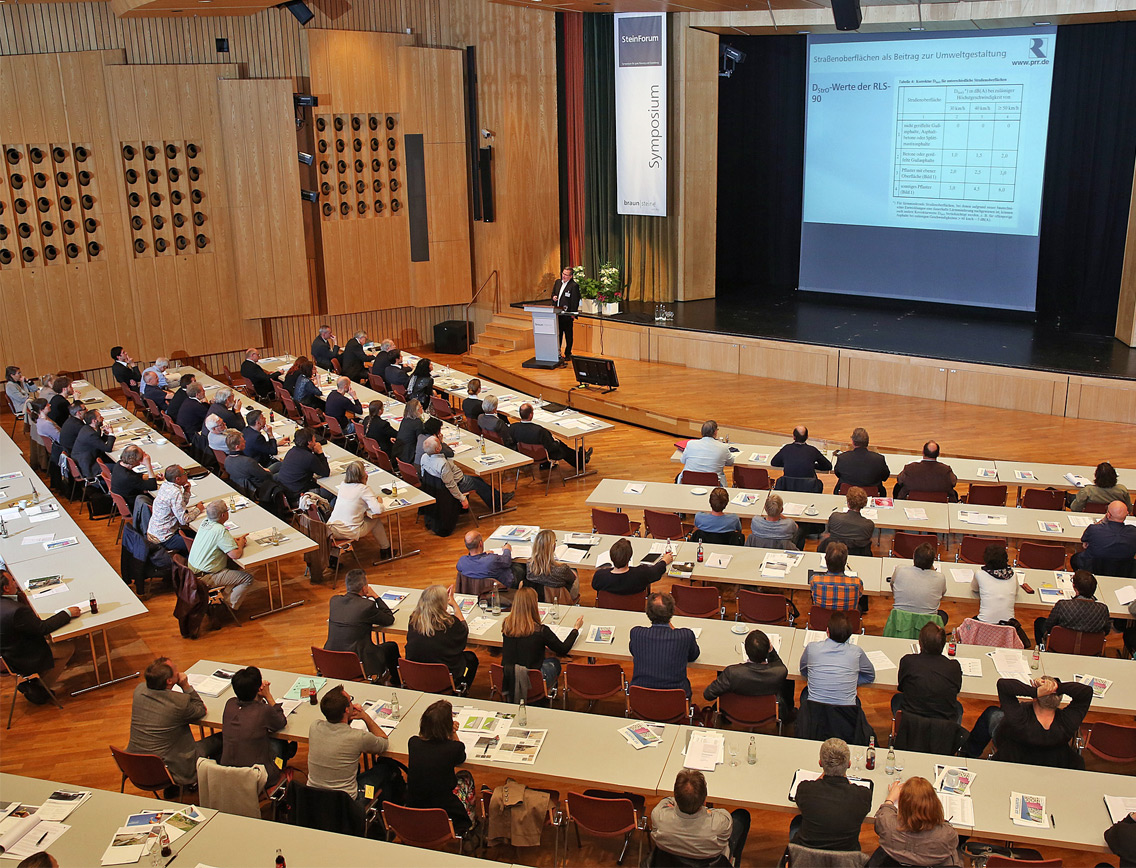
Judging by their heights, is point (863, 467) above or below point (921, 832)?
above

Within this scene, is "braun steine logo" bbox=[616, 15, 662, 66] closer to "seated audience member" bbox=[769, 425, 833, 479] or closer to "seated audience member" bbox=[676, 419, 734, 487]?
"seated audience member" bbox=[676, 419, 734, 487]

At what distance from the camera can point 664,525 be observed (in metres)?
8.95

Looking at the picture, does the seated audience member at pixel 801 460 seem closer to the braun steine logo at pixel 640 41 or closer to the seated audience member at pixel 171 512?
the seated audience member at pixel 171 512

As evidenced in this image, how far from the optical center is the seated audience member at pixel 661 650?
6.26 m

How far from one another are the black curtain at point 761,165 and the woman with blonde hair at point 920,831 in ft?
46.5

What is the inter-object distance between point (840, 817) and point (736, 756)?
2.45ft

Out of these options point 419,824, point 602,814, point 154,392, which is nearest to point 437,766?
point 419,824

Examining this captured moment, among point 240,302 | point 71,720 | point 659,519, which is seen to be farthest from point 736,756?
point 240,302

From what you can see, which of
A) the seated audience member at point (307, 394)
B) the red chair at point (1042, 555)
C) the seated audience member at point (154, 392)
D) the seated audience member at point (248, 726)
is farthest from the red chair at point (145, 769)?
the seated audience member at point (154, 392)

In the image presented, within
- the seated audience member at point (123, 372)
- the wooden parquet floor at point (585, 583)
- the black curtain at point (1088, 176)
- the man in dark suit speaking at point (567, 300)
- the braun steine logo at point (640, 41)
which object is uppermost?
the braun steine logo at point (640, 41)

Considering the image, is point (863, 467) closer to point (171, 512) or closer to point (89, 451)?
point (171, 512)

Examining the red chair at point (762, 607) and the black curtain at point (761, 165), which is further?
the black curtain at point (761, 165)

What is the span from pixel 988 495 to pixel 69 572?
7.93 meters

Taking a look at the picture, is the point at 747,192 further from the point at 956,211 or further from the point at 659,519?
the point at 659,519
